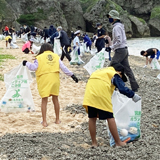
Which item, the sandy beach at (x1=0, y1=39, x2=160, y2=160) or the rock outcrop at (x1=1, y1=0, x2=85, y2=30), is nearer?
the sandy beach at (x1=0, y1=39, x2=160, y2=160)

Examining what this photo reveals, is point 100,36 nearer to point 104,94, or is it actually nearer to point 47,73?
point 47,73

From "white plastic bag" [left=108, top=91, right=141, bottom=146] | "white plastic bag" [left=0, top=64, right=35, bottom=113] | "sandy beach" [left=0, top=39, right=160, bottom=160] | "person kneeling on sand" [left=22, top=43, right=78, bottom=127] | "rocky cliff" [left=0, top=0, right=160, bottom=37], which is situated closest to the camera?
"sandy beach" [left=0, top=39, right=160, bottom=160]

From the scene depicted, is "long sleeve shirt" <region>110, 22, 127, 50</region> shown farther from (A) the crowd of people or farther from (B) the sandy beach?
(B) the sandy beach

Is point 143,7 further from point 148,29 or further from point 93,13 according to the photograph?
point 93,13

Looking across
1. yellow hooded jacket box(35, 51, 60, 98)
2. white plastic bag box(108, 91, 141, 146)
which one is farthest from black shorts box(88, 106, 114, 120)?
yellow hooded jacket box(35, 51, 60, 98)

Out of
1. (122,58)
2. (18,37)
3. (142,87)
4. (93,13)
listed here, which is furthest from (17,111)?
(93,13)

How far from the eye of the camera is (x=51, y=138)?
12.5 feet

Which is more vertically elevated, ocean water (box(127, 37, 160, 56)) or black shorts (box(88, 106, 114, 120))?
black shorts (box(88, 106, 114, 120))

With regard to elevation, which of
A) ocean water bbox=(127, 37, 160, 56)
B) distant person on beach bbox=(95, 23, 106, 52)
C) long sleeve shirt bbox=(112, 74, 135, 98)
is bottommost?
ocean water bbox=(127, 37, 160, 56)

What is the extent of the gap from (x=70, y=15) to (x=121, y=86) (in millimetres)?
39065

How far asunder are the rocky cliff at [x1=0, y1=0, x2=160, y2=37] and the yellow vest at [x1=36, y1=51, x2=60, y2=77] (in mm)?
28785

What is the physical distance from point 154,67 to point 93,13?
98.2 feet

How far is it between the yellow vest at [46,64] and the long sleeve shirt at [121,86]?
4.16 ft

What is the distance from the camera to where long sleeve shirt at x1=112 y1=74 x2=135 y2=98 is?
3.32 metres
